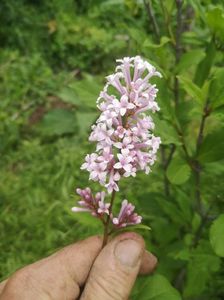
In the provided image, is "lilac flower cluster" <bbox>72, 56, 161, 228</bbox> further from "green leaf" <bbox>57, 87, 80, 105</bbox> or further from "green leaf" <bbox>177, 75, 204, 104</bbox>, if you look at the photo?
"green leaf" <bbox>57, 87, 80, 105</bbox>

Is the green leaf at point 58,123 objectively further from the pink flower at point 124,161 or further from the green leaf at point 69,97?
the pink flower at point 124,161

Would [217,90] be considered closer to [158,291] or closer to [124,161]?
[124,161]

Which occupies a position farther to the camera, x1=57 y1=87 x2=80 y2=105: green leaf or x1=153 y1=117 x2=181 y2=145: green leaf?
x1=57 y1=87 x2=80 y2=105: green leaf

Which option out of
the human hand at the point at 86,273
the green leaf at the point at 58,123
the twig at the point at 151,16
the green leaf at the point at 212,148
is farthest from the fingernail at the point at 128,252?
the green leaf at the point at 58,123

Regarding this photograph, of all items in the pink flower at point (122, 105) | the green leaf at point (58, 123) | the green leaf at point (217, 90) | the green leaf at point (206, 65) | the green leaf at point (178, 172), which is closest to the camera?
the pink flower at point (122, 105)

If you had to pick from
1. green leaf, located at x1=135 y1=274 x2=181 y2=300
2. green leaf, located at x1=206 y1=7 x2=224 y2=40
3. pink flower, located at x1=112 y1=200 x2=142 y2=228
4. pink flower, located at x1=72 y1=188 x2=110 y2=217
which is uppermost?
green leaf, located at x1=206 y1=7 x2=224 y2=40

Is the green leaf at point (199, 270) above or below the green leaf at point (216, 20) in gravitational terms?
below

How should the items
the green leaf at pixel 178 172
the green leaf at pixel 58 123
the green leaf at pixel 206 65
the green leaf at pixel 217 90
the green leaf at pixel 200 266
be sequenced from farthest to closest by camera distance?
the green leaf at pixel 58 123 → the green leaf at pixel 200 266 → the green leaf at pixel 206 65 → the green leaf at pixel 178 172 → the green leaf at pixel 217 90

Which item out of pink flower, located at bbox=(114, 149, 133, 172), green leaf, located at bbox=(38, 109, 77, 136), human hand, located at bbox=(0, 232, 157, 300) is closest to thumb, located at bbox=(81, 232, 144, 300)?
human hand, located at bbox=(0, 232, 157, 300)
